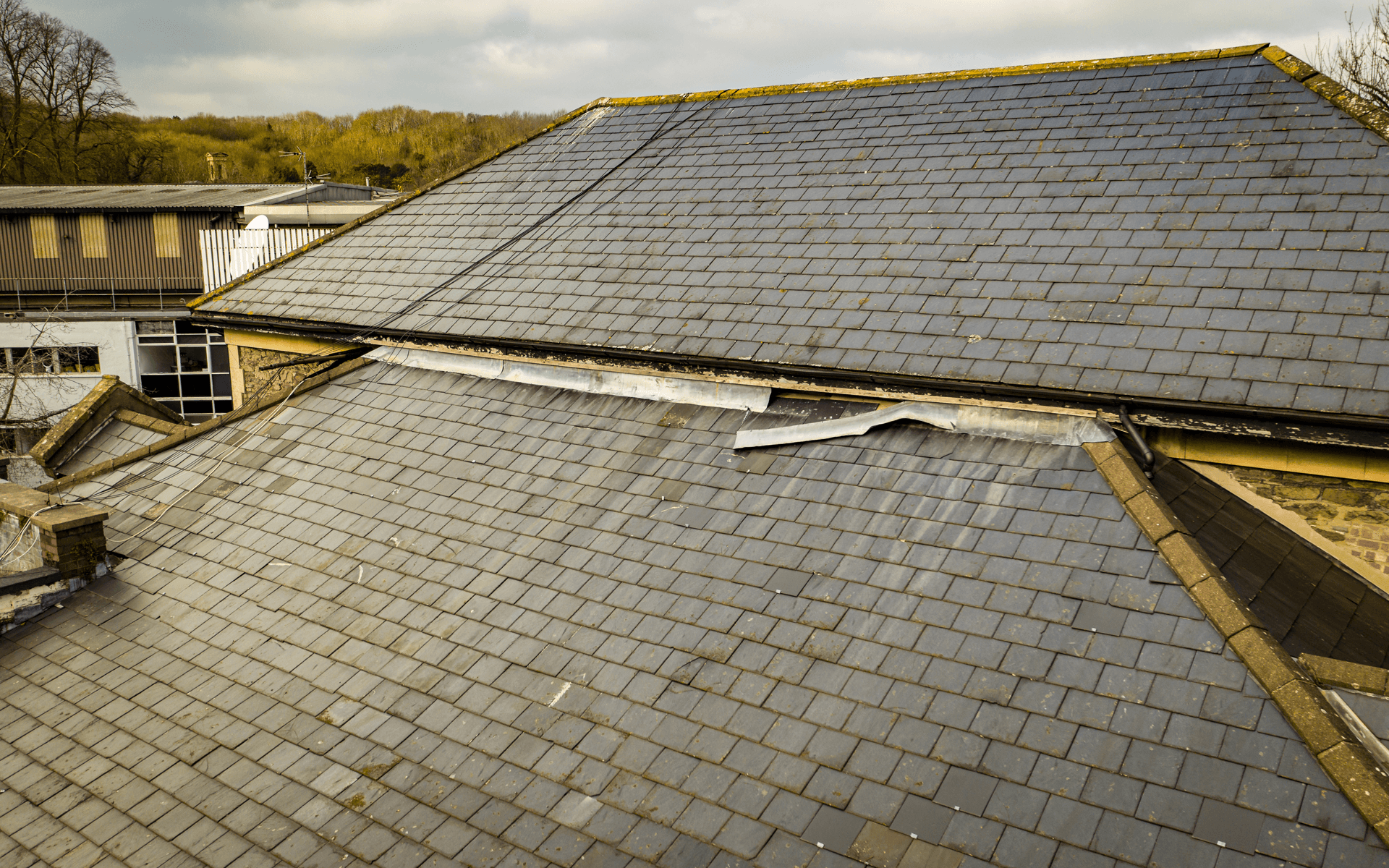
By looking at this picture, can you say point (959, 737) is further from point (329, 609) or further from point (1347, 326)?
point (329, 609)

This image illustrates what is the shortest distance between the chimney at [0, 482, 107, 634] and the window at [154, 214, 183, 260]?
2659 cm

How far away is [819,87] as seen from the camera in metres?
11.6

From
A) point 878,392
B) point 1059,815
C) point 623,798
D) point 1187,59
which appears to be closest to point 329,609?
point 623,798

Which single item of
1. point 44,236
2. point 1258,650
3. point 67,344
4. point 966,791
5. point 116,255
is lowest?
point 67,344

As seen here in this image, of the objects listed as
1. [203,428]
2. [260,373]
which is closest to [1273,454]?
[203,428]

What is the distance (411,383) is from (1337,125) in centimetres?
971

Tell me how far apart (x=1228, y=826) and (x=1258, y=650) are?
1.06 m

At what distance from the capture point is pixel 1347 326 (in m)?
5.89

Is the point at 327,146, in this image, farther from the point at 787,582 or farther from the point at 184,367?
the point at 787,582

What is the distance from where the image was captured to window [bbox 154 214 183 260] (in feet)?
100

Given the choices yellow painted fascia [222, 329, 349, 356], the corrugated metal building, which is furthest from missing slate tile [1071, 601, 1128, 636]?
the corrugated metal building

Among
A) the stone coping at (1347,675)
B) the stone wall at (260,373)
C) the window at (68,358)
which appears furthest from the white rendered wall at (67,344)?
the stone coping at (1347,675)

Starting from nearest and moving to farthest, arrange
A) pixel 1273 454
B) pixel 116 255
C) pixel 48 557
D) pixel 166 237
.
Result: pixel 1273 454, pixel 48 557, pixel 166 237, pixel 116 255

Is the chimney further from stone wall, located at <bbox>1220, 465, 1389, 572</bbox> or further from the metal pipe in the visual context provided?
stone wall, located at <bbox>1220, 465, 1389, 572</bbox>
